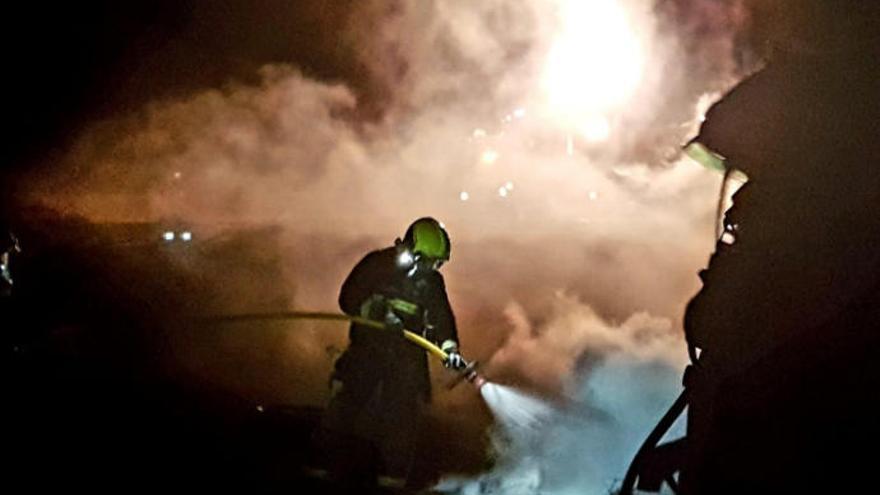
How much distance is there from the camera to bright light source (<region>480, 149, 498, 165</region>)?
12.9 m

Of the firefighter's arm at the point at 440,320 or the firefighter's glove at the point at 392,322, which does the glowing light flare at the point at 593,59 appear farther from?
the firefighter's glove at the point at 392,322

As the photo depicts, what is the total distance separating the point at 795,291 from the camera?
286 centimetres

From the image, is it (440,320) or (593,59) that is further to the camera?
(593,59)

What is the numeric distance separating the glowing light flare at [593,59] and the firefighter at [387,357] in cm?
414

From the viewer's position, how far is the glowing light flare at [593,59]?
10.3m

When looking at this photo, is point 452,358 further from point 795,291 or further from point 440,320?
point 795,291

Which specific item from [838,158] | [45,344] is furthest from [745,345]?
[45,344]

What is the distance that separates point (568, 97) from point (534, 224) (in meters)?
2.27

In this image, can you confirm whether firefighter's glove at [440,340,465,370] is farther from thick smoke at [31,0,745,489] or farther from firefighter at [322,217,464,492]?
thick smoke at [31,0,745,489]

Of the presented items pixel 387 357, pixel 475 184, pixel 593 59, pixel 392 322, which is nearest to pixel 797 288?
pixel 392 322

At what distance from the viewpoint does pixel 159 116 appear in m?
12.9

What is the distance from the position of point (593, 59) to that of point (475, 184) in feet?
10.3

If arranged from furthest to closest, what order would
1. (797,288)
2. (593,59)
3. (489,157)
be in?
1. (489,157)
2. (593,59)
3. (797,288)

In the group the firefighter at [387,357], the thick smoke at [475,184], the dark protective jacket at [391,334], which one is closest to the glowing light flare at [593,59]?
the thick smoke at [475,184]
